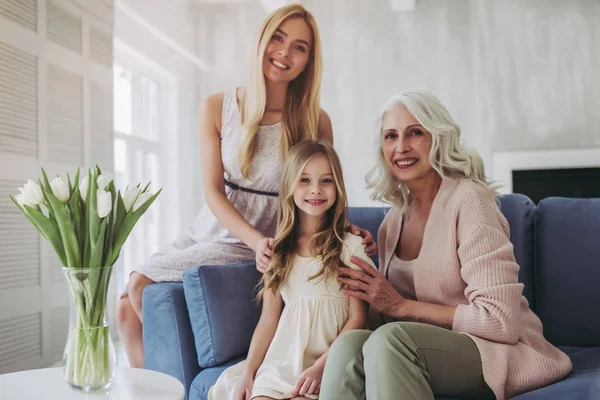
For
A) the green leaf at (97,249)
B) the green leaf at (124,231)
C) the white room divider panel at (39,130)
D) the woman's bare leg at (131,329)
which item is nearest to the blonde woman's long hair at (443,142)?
the green leaf at (124,231)

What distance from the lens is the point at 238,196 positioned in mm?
2002

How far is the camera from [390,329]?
4.18ft

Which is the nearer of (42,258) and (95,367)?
(95,367)

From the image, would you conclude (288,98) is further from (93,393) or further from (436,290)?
(93,393)

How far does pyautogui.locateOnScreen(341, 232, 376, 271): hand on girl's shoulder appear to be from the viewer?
1623 millimetres

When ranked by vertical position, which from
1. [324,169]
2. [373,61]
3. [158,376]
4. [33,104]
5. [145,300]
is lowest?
[158,376]

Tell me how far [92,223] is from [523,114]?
4.09 metres

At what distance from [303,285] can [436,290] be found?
35cm

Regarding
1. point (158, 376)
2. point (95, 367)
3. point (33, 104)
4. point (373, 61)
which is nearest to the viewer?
point (95, 367)

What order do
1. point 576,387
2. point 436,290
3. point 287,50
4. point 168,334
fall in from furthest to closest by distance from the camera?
point 287,50, point 168,334, point 436,290, point 576,387

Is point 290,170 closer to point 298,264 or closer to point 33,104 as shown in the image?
point 298,264

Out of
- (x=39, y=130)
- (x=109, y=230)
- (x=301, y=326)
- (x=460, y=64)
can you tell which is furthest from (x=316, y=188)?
(x=460, y=64)

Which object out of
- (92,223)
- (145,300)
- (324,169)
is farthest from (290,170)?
(92,223)

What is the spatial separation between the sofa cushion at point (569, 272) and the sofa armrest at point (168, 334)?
105 centimetres
